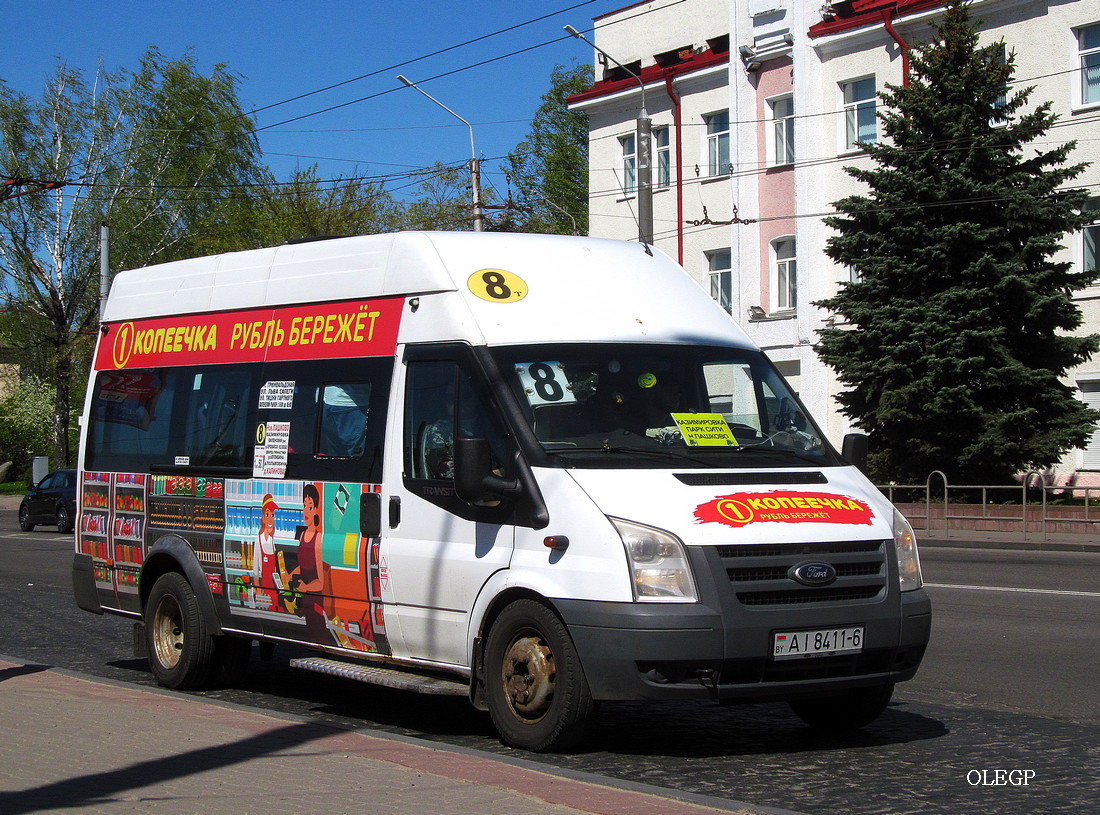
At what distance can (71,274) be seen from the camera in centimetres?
4994

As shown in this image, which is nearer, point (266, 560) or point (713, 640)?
point (713, 640)

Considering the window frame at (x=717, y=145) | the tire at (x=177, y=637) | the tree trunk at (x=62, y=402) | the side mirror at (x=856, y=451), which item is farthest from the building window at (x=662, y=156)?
the side mirror at (x=856, y=451)

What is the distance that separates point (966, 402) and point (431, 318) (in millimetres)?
20526

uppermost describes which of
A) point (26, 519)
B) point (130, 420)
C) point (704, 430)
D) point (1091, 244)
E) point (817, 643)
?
point (1091, 244)

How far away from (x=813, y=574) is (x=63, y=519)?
93.1 ft

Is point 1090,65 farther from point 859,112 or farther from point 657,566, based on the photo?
point 657,566

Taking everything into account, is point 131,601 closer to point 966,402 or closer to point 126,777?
point 126,777

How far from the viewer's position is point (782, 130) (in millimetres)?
37000

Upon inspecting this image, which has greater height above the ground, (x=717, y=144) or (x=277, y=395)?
(x=717, y=144)

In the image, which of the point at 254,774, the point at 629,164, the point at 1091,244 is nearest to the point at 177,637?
the point at 254,774

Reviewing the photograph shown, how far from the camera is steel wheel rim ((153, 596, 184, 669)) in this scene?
9.59 m

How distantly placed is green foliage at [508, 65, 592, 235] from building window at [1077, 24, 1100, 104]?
36775 mm

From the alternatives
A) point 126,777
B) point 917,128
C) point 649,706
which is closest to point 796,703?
point 649,706

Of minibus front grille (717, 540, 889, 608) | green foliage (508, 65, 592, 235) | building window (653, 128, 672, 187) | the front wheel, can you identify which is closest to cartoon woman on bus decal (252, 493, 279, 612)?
minibus front grille (717, 540, 889, 608)
